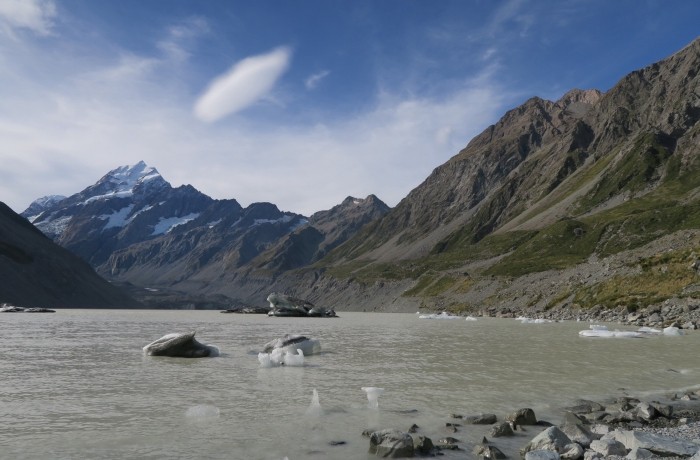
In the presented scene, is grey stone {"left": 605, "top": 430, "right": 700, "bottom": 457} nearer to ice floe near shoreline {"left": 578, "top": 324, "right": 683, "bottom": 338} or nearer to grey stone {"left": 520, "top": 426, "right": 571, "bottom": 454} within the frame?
grey stone {"left": 520, "top": 426, "right": 571, "bottom": 454}

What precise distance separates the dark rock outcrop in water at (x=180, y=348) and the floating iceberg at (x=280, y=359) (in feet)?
19.3

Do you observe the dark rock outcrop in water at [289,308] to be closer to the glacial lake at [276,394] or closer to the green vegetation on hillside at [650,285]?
the green vegetation on hillside at [650,285]

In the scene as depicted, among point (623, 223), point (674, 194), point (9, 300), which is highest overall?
point (674, 194)

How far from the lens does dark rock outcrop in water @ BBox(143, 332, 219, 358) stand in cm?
3156

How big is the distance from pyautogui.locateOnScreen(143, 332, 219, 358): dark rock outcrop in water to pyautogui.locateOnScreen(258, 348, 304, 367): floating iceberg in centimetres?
589

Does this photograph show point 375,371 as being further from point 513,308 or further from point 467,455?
point 513,308

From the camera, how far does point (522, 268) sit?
558 feet

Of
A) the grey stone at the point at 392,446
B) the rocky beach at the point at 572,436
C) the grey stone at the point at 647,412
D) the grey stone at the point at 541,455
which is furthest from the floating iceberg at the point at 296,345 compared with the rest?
the grey stone at the point at 541,455


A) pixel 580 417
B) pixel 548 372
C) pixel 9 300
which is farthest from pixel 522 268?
pixel 9 300

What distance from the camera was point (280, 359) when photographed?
28.3 metres

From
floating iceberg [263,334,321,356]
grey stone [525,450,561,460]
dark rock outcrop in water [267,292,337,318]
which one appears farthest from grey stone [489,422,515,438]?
dark rock outcrop in water [267,292,337,318]

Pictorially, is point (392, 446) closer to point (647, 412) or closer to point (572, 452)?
point (572, 452)

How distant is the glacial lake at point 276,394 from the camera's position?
12875 mm

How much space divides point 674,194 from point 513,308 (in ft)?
392
